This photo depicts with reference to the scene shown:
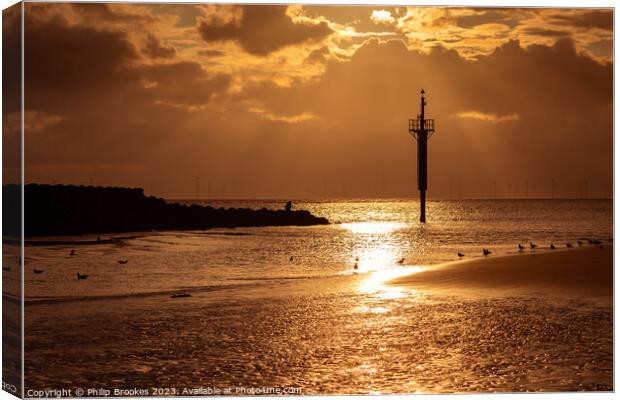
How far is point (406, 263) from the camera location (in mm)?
25453

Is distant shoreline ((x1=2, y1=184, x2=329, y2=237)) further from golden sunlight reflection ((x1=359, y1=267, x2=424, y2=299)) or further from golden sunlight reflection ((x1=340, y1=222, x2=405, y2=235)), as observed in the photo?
golden sunlight reflection ((x1=359, y1=267, x2=424, y2=299))

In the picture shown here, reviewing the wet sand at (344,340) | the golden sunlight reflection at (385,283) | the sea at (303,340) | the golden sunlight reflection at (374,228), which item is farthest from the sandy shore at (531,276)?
the golden sunlight reflection at (374,228)

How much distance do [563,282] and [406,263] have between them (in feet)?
32.4

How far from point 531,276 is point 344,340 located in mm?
7696

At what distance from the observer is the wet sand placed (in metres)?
9.41

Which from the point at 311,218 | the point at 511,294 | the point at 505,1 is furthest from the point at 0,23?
the point at 311,218

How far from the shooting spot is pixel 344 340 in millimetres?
11234

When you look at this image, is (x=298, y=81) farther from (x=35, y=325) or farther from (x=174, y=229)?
(x=174, y=229)

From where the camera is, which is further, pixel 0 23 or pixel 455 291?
pixel 455 291

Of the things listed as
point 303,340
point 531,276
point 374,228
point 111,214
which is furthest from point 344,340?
point 374,228

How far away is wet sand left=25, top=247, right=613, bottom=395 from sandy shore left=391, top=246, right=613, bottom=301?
98 millimetres

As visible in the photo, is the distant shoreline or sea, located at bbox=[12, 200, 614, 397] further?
the distant shoreline

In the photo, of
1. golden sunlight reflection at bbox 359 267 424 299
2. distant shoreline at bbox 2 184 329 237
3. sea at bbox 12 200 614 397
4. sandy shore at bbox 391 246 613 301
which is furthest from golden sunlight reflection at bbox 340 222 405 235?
sea at bbox 12 200 614 397

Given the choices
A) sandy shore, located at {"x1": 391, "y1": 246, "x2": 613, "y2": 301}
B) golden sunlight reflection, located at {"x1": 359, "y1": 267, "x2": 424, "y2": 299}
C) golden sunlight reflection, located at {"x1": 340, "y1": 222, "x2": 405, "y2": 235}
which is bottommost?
golden sunlight reflection, located at {"x1": 340, "y1": 222, "x2": 405, "y2": 235}
